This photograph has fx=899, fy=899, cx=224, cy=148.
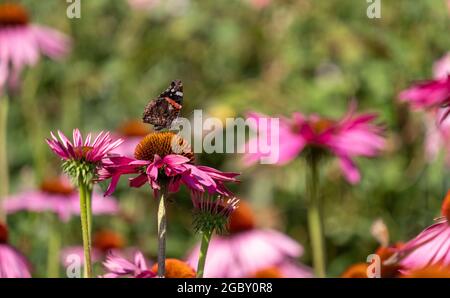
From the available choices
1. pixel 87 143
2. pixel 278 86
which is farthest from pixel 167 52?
pixel 87 143

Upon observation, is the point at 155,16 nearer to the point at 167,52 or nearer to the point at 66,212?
the point at 167,52

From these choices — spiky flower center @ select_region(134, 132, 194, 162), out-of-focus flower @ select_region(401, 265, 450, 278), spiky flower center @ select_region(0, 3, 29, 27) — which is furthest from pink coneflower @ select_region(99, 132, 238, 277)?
spiky flower center @ select_region(0, 3, 29, 27)

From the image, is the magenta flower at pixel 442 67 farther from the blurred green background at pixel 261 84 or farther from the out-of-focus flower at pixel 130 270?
the out-of-focus flower at pixel 130 270

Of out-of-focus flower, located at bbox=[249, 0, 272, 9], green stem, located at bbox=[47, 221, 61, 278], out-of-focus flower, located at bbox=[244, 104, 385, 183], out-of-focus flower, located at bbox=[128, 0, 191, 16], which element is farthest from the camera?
out-of-focus flower, located at bbox=[128, 0, 191, 16]

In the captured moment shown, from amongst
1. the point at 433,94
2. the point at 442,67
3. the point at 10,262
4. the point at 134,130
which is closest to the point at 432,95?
the point at 433,94

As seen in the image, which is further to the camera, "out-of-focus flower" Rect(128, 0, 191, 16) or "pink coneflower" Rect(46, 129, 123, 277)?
"out-of-focus flower" Rect(128, 0, 191, 16)

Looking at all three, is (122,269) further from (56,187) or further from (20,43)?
(20,43)

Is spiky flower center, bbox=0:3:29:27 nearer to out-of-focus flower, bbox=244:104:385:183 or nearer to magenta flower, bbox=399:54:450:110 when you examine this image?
out-of-focus flower, bbox=244:104:385:183
